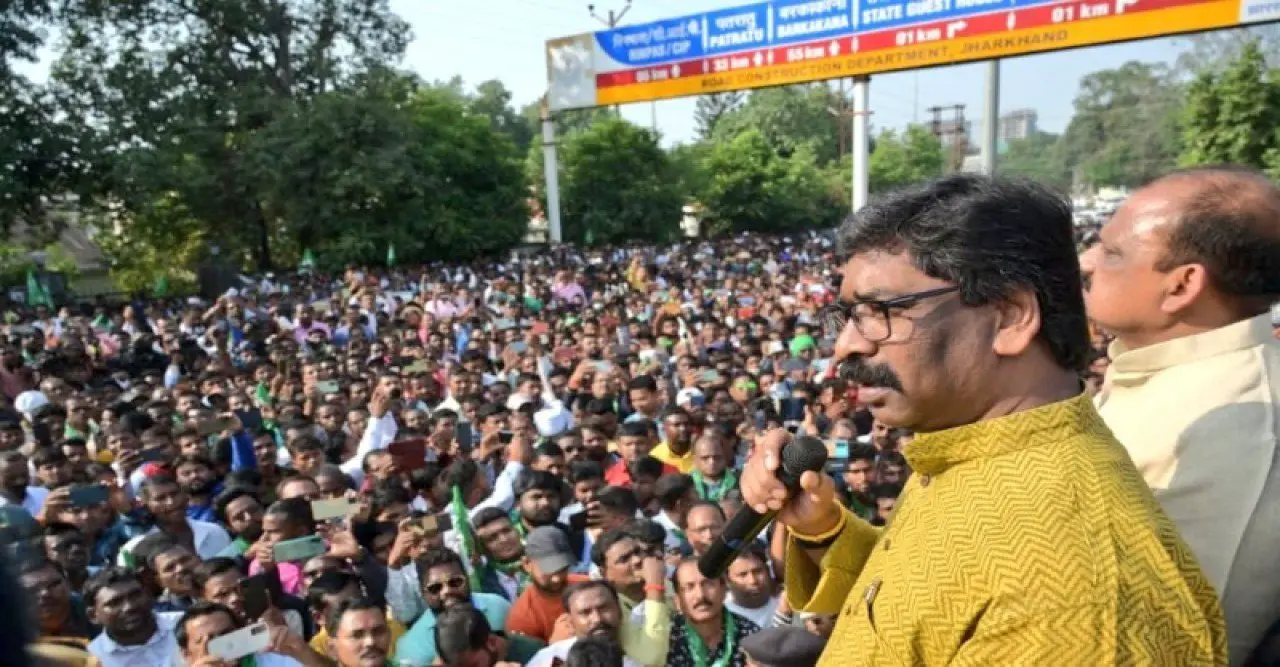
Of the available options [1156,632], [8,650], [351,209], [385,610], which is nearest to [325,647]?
[385,610]

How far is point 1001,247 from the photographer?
1155 millimetres

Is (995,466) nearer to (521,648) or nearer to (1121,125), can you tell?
(521,648)

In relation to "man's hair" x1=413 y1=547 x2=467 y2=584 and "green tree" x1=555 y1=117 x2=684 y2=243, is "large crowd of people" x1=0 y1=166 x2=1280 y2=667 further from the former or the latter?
"green tree" x1=555 y1=117 x2=684 y2=243

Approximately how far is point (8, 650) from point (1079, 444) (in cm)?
112

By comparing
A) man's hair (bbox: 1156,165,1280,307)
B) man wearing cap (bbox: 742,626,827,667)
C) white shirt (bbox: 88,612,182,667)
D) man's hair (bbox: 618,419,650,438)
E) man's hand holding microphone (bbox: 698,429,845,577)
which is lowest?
white shirt (bbox: 88,612,182,667)

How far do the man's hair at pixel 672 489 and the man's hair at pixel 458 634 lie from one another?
1413mm

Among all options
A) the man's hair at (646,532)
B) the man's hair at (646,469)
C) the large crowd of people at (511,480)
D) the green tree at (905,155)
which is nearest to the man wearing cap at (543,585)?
the large crowd of people at (511,480)

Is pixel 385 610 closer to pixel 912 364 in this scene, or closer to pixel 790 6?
pixel 912 364

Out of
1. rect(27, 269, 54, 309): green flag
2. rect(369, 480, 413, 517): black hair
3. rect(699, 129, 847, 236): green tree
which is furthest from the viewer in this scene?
rect(699, 129, 847, 236): green tree

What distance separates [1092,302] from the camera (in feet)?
5.62

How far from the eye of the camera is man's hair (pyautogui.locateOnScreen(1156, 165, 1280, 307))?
1.55 m

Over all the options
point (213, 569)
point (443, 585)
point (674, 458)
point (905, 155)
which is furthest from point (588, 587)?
point (905, 155)

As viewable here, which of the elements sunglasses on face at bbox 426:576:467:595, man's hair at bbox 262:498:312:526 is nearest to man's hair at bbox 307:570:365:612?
sunglasses on face at bbox 426:576:467:595

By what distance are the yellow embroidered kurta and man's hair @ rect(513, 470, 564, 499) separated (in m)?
3.21
